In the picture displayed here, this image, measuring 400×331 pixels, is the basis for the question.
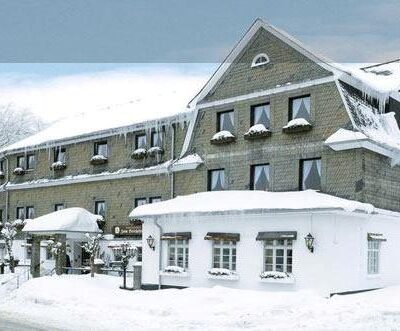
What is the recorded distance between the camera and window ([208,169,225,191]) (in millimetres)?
25422

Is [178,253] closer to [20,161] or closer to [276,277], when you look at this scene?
[276,277]

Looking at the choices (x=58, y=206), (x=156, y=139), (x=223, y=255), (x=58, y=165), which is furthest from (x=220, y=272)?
(x=58, y=165)

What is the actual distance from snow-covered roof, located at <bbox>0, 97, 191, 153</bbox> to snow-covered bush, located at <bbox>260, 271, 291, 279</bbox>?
978 cm

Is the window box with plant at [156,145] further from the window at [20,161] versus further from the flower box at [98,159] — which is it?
the window at [20,161]

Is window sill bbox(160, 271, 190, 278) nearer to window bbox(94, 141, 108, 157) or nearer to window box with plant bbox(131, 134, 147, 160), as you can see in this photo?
window box with plant bbox(131, 134, 147, 160)

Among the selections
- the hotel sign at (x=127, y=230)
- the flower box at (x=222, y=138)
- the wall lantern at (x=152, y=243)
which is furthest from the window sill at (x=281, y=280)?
the hotel sign at (x=127, y=230)

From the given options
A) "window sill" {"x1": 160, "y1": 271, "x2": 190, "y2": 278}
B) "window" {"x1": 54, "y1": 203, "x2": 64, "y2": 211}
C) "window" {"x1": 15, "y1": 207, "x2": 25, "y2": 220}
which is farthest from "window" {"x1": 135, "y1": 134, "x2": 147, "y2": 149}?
"window" {"x1": 15, "y1": 207, "x2": 25, "y2": 220}

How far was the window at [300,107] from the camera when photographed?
2253cm

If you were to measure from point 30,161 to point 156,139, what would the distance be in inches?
462

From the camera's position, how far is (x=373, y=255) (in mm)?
21828

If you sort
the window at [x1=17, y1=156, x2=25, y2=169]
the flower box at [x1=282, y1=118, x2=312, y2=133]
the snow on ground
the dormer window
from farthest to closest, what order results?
the window at [x1=17, y1=156, x2=25, y2=169], the dormer window, the flower box at [x1=282, y1=118, x2=312, y2=133], the snow on ground

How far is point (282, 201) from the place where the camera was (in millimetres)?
20453

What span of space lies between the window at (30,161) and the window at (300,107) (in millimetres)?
19839

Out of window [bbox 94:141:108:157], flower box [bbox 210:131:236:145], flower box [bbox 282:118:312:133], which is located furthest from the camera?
window [bbox 94:141:108:157]
